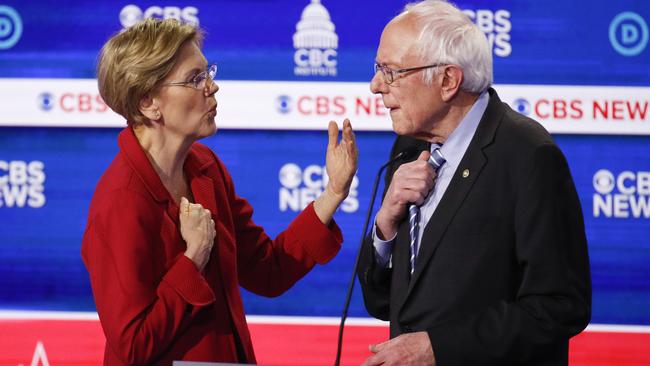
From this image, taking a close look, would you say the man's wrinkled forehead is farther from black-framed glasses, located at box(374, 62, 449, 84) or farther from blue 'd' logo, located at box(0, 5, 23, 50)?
blue 'd' logo, located at box(0, 5, 23, 50)

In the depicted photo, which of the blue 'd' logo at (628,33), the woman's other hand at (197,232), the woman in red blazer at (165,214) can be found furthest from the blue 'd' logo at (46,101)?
the blue 'd' logo at (628,33)

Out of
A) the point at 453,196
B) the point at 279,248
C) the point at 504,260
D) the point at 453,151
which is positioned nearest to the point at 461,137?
the point at 453,151

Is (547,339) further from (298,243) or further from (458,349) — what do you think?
(298,243)

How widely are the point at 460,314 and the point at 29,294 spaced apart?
223 cm

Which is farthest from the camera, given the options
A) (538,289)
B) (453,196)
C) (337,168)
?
(337,168)

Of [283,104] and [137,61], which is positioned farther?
[283,104]

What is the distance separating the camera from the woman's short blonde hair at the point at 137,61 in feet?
6.75

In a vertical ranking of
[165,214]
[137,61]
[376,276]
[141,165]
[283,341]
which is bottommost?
[283,341]

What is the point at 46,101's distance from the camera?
3455 millimetres

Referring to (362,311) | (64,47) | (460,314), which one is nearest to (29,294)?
(64,47)

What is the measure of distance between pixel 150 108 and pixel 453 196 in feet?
2.43

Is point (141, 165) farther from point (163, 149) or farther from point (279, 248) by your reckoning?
point (279, 248)

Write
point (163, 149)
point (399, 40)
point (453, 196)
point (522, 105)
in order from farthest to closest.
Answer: point (522, 105), point (163, 149), point (399, 40), point (453, 196)

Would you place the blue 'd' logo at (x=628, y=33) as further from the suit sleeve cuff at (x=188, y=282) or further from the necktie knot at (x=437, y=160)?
the suit sleeve cuff at (x=188, y=282)
